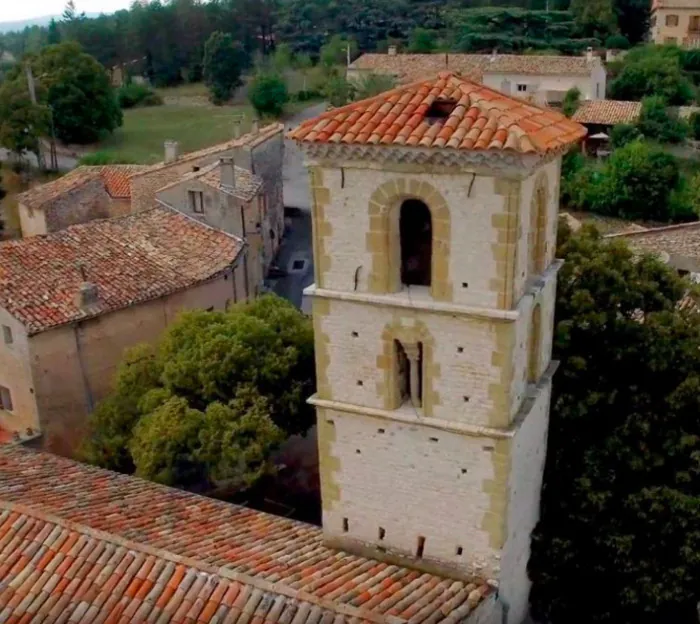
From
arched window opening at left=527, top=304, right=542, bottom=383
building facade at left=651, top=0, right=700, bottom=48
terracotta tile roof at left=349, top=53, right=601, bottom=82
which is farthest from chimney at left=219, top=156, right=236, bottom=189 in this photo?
building facade at left=651, top=0, right=700, bottom=48

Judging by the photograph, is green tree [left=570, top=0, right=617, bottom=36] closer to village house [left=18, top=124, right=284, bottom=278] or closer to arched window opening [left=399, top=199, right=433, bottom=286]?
village house [left=18, top=124, right=284, bottom=278]

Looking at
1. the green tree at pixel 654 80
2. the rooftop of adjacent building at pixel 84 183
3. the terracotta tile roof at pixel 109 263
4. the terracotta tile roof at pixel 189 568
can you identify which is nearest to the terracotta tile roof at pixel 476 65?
the green tree at pixel 654 80

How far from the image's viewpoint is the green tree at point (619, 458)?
16.0 m

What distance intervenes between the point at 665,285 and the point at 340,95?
1880 inches

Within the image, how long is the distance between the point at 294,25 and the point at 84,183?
58.5 meters

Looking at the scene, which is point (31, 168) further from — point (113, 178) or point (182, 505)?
point (182, 505)

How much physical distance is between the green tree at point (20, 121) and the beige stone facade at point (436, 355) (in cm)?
4153

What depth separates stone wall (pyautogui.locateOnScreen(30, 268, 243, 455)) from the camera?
81.3ft

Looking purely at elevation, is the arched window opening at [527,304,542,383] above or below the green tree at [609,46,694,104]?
above

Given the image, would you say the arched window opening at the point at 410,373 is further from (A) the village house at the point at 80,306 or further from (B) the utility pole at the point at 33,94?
(B) the utility pole at the point at 33,94

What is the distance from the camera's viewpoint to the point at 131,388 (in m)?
22.0

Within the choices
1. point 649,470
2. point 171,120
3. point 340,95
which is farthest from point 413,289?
point 171,120

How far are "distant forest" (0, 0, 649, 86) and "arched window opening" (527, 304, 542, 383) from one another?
66.4 meters

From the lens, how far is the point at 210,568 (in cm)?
1231
